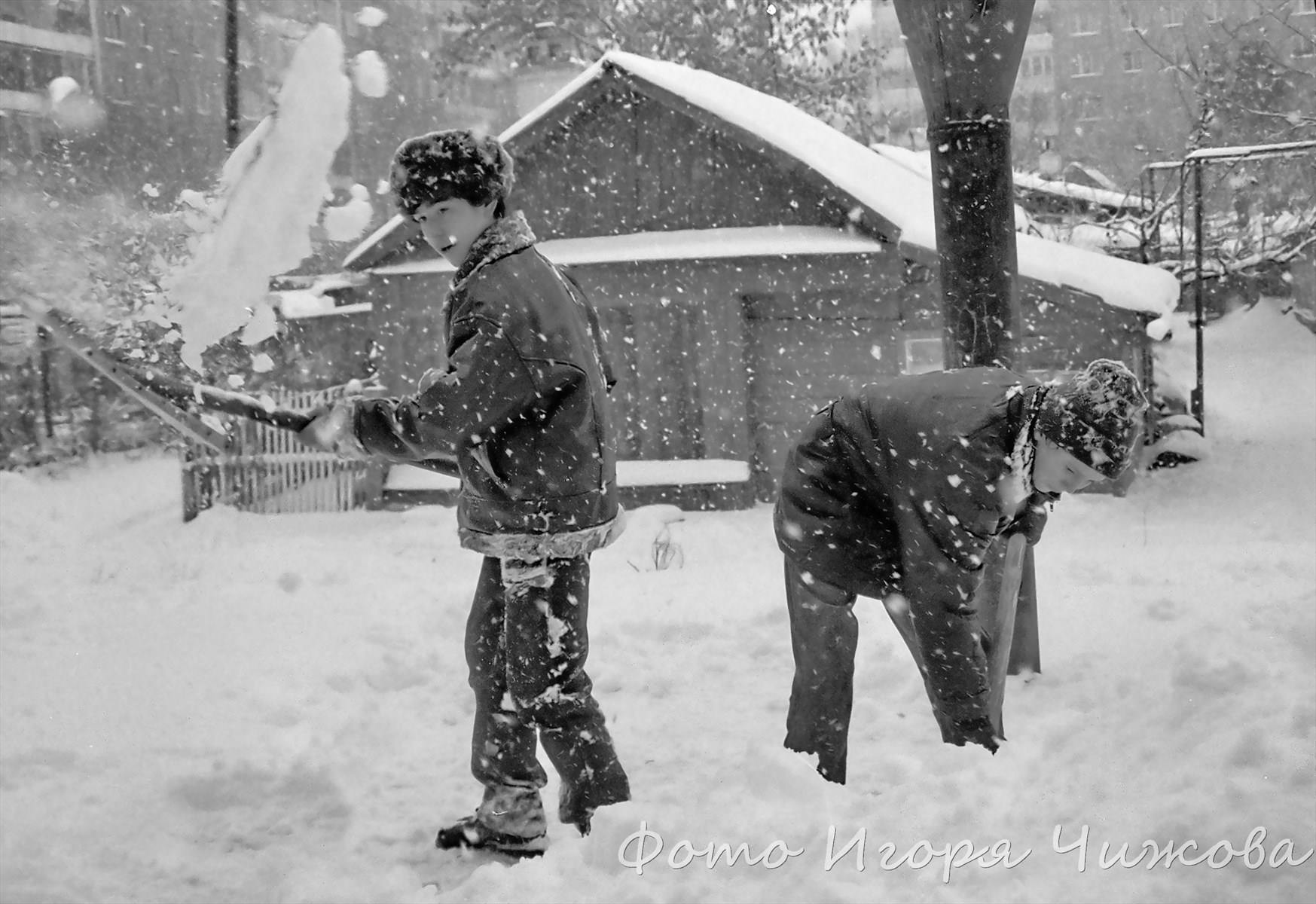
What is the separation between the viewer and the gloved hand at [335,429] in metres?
2.82

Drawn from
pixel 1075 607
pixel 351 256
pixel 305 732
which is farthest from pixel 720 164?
pixel 305 732

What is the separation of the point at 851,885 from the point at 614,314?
8.49m

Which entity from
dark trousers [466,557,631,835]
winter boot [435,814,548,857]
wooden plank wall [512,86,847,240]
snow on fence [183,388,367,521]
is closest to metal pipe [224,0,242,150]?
wooden plank wall [512,86,847,240]

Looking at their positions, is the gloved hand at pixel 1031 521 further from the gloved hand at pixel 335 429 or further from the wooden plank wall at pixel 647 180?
the wooden plank wall at pixel 647 180

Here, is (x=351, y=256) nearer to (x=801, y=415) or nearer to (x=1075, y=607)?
(x=801, y=415)

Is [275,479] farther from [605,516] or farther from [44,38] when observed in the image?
[605,516]

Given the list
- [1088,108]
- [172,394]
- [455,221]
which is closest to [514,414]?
[455,221]

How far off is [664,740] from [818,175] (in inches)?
266

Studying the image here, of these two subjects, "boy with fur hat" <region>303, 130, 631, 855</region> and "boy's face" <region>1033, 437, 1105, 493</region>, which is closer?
"boy's face" <region>1033, 437, 1105, 493</region>

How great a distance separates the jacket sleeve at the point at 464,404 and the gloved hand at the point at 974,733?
60.1 inches

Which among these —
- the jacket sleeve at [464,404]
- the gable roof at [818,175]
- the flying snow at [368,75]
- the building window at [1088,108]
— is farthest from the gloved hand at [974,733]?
the building window at [1088,108]

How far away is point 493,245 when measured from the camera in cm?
293

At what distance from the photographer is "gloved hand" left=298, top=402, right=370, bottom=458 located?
2.82 m

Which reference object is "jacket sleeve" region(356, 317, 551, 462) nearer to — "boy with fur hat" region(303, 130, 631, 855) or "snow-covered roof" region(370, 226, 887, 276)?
"boy with fur hat" region(303, 130, 631, 855)
